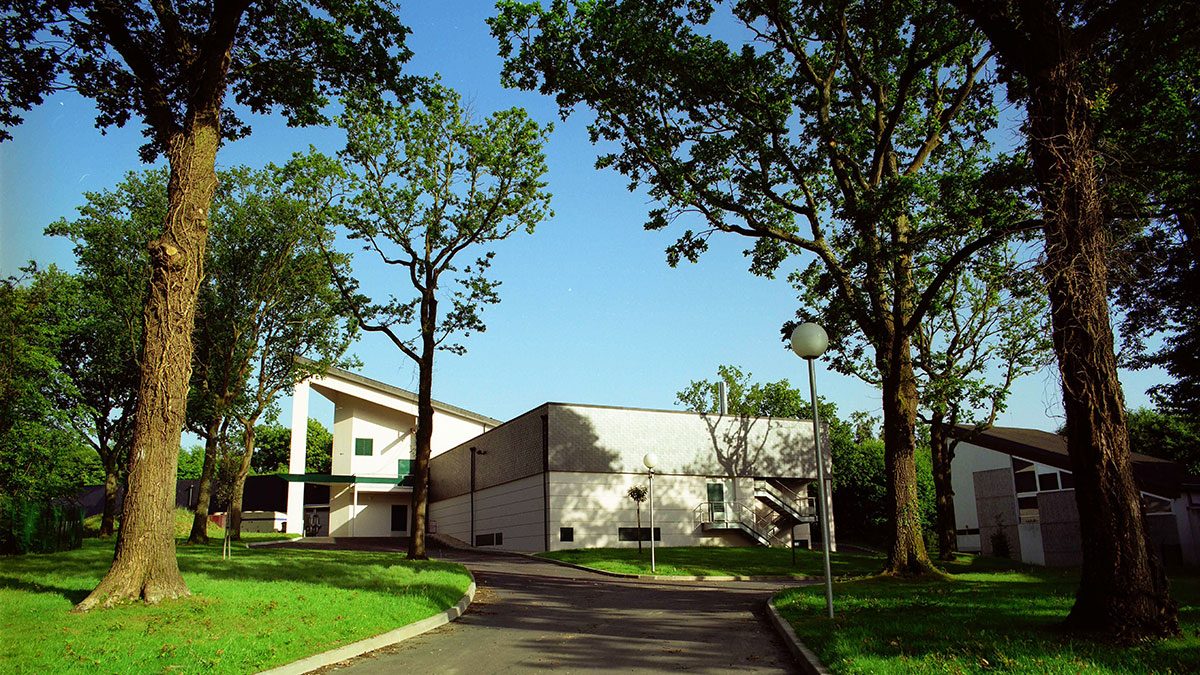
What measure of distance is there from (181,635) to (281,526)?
5297 cm

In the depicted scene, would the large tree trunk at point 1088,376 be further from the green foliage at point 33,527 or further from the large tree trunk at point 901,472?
the green foliage at point 33,527

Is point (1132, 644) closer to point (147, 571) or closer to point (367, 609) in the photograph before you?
point (367, 609)

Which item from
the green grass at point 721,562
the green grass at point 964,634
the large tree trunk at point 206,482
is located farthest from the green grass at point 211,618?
the large tree trunk at point 206,482

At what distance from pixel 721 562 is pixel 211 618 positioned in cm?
1636

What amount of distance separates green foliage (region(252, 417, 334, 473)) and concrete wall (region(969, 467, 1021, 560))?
60.1m

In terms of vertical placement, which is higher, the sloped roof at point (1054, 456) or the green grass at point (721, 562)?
the sloped roof at point (1054, 456)

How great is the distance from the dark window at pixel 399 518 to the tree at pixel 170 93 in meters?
35.8

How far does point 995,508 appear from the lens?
94.1ft

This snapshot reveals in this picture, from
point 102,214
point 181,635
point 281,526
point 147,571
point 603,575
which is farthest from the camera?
point 281,526

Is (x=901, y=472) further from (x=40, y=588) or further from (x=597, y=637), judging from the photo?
(x=40, y=588)

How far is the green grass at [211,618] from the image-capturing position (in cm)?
675

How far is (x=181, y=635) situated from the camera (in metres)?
7.77

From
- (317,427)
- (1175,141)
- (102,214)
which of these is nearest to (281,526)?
(317,427)

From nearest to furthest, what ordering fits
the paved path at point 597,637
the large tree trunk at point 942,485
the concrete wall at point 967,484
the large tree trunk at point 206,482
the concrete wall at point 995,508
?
1. the paved path at point 597,637
2. the large tree trunk at point 942,485
3. the concrete wall at point 995,508
4. the large tree trunk at point 206,482
5. the concrete wall at point 967,484
